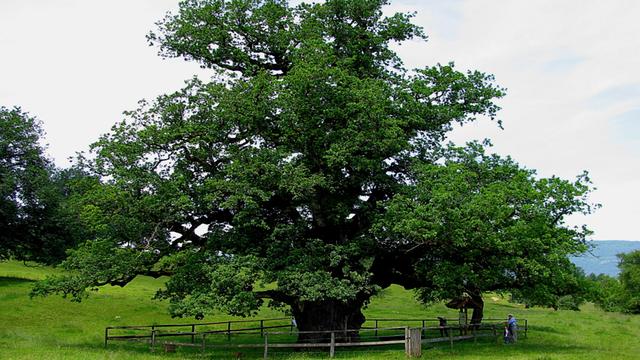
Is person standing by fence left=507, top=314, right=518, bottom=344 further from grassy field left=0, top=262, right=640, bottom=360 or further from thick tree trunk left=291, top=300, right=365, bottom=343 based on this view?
thick tree trunk left=291, top=300, right=365, bottom=343

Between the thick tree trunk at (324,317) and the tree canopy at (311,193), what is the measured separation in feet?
0.26

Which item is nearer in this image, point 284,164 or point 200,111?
point 284,164

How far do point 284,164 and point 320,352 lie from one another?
30.8 feet

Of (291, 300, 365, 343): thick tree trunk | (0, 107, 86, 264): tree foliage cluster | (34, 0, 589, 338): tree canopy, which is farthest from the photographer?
(0, 107, 86, 264): tree foliage cluster

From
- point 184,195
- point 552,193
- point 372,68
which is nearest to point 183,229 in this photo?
point 184,195

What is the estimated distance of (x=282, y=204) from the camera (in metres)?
29.8

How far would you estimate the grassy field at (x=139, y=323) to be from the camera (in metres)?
26.1

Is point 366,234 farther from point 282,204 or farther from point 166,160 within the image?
point 166,160

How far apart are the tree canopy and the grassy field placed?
2.93m

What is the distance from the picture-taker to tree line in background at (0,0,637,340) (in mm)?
25828

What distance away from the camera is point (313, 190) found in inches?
1053

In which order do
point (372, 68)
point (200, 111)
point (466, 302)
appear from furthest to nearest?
point (466, 302), point (372, 68), point (200, 111)

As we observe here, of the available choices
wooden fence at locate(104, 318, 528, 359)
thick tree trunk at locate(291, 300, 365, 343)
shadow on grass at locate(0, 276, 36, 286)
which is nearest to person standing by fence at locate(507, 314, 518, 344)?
wooden fence at locate(104, 318, 528, 359)

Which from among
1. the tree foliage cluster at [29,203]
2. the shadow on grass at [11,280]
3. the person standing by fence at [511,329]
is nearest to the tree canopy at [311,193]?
the person standing by fence at [511,329]
